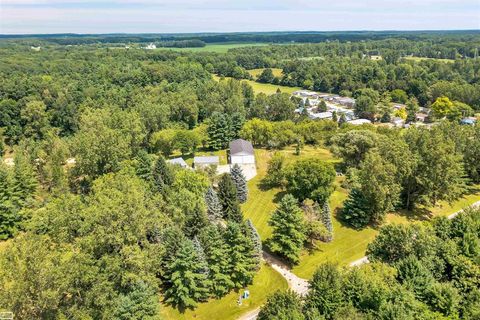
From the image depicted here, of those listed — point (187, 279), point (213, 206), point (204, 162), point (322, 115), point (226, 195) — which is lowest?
point (187, 279)

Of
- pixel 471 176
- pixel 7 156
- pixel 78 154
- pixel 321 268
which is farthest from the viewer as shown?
pixel 7 156

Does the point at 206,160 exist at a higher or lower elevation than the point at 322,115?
lower

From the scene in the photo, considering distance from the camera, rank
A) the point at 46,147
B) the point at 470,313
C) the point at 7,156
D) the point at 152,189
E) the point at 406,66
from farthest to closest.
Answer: the point at 406,66
the point at 7,156
the point at 46,147
the point at 152,189
the point at 470,313

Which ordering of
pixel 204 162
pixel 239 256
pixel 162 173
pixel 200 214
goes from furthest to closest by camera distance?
1. pixel 204 162
2. pixel 162 173
3. pixel 200 214
4. pixel 239 256

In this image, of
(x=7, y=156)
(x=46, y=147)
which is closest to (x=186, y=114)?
(x=46, y=147)

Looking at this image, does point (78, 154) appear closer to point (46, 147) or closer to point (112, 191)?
point (46, 147)

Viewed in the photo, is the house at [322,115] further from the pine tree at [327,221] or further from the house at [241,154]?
the pine tree at [327,221]

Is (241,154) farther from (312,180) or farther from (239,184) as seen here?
(312,180)

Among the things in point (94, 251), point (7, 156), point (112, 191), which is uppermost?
point (112, 191)

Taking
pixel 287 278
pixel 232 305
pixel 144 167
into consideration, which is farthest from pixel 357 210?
pixel 144 167
